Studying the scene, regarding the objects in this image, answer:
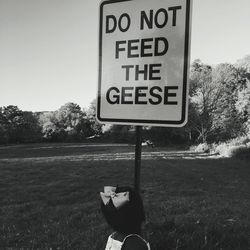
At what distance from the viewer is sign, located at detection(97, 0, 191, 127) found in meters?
2.85

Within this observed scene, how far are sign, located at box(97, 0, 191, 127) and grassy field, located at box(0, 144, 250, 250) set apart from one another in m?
3.00

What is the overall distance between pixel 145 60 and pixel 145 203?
23.9 ft

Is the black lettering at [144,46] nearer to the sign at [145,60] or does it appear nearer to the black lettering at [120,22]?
the sign at [145,60]

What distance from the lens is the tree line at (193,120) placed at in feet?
159

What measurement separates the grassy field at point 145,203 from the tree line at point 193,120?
97.7 feet

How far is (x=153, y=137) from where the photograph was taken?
2152 inches

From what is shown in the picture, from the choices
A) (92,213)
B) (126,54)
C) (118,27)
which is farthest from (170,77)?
(92,213)

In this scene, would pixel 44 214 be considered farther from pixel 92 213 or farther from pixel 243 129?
pixel 243 129

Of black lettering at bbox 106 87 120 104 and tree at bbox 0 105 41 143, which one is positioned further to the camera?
tree at bbox 0 105 41 143

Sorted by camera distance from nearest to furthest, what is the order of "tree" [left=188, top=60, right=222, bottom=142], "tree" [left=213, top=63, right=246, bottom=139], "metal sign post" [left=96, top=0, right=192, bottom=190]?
"metal sign post" [left=96, top=0, right=192, bottom=190]
"tree" [left=213, top=63, right=246, bottom=139]
"tree" [left=188, top=60, right=222, bottom=142]

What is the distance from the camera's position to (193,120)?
161ft

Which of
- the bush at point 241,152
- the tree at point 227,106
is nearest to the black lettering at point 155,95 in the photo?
the bush at point 241,152

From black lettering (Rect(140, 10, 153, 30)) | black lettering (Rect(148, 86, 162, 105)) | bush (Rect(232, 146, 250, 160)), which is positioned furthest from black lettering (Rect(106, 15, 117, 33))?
bush (Rect(232, 146, 250, 160))

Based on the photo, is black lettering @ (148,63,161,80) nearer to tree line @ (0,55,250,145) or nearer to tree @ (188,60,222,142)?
tree line @ (0,55,250,145)
